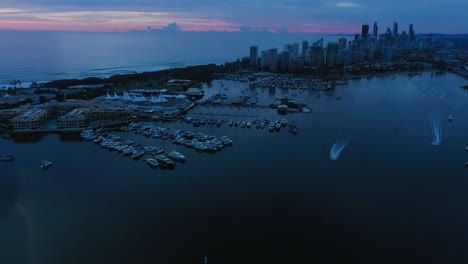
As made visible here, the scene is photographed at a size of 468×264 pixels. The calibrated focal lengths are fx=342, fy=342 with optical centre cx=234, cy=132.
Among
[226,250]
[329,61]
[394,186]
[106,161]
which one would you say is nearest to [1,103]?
→ [106,161]

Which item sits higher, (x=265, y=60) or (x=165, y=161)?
(x=265, y=60)

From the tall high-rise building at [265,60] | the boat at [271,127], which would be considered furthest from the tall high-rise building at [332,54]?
the boat at [271,127]

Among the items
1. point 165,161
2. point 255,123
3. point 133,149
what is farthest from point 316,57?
point 165,161

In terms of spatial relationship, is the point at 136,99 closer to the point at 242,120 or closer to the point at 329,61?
the point at 242,120

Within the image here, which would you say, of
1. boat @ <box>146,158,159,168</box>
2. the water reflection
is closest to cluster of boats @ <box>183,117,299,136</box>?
boat @ <box>146,158,159,168</box>

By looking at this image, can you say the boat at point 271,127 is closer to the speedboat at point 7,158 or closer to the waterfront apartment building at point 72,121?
the waterfront apartment building at point 72,121

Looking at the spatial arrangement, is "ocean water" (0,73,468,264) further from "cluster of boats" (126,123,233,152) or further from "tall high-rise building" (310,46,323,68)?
"tall high-rise building" (310,46,323,68)

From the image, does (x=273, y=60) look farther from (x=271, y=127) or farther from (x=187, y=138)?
(x=187, y=138)
